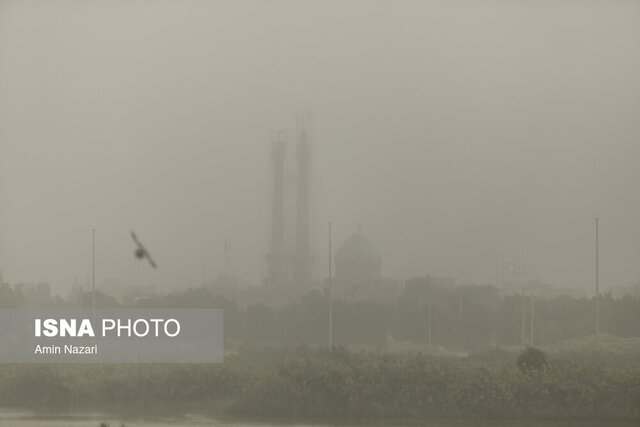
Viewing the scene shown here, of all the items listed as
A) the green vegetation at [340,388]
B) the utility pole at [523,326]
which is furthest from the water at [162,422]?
the utility pole at [523,326]

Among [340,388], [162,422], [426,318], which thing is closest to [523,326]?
[426,318]

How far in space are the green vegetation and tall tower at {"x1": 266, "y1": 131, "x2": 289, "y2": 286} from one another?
1046 mm

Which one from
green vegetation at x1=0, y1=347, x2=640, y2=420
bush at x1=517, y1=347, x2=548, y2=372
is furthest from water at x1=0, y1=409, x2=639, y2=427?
bush at x1=517, y1=347, x2=548, y2=372

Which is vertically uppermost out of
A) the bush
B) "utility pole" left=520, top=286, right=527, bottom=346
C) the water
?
"utility pole" left=520, top=286, right=527, bottom=346

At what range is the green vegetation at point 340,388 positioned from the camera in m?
10.6

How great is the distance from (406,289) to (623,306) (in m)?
1.86

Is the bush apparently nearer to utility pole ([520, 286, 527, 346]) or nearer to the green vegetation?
the green vegetation

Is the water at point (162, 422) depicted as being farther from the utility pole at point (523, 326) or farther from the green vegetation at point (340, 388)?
the utility pole at point (523, 326)

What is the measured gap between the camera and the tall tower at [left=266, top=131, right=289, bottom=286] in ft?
38.5

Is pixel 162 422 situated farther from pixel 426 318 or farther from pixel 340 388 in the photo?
pixel 426 318

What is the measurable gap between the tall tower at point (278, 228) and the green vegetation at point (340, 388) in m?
1.05

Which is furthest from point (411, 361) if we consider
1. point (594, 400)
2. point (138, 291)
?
point (138, 291)

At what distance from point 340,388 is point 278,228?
1702 mm

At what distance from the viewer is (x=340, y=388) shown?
35.2 ft
